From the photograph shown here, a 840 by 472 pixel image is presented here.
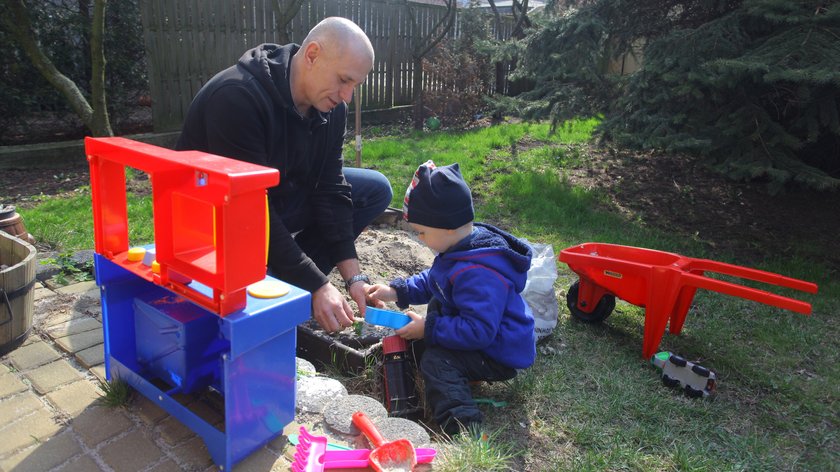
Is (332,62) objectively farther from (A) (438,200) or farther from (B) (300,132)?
(A) (438,200)

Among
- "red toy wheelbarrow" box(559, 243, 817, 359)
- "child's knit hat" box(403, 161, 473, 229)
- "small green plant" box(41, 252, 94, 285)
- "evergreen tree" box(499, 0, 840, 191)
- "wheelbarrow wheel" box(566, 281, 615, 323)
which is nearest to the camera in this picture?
"child's knit hat" box(403, 161, 473, 229)

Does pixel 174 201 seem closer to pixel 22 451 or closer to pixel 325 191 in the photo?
pixel 22 451

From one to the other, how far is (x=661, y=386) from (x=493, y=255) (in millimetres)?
1140

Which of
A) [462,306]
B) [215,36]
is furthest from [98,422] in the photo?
[215,36]

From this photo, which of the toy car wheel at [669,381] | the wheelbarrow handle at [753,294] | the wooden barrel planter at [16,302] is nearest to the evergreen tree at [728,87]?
the wheelbarrow handle at [753,294]

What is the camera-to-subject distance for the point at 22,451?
1.78 metres

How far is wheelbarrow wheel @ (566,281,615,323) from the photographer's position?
3271 millimetres

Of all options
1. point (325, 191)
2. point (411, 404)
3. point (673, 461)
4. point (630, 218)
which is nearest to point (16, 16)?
point (325, 191)

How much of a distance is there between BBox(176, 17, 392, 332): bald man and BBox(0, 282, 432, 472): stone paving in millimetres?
420

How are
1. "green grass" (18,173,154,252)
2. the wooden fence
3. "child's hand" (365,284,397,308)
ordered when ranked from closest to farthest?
"child's hand" (365,284,397,308)
"green grass" (18,173,154,252)
the wooden fence

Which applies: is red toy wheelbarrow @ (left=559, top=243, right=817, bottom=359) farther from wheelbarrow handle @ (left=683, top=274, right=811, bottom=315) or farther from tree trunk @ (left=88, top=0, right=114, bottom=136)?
tree trunk @ (left=88, top=0, right=114, bottom=136)

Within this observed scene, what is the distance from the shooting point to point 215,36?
7.60 metres

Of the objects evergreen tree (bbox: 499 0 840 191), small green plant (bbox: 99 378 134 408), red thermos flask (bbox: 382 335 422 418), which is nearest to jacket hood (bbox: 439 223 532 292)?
red thermos flask (bbox: 382 335 422 418)

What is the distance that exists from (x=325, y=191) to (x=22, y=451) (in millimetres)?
1752
